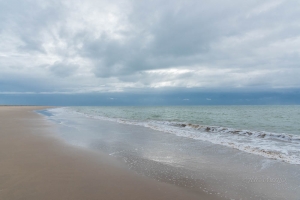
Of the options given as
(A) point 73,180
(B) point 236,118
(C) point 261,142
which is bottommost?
(B) point 236,118

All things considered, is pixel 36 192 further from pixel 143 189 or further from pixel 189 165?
pixel 189 165

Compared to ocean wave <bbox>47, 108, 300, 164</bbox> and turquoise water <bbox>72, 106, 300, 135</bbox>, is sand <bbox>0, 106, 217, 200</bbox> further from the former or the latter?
turquoise water <bbox>72, 106, 300, 135</bbox>

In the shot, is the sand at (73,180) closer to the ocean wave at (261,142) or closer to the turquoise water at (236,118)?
the ocean wave at (261,142)

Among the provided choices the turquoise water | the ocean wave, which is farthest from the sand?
the turquoise water

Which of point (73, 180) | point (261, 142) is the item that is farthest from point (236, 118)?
point (73, 180)

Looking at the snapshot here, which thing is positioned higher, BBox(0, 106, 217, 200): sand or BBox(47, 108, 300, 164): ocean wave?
BBox(0, 106, 217, 200): sand

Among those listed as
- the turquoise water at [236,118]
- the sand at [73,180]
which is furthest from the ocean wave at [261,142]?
the sand at [73,180]

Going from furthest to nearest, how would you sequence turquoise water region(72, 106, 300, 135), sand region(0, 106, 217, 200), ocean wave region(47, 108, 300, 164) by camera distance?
1. turquoise water region(72, 106, 300, 135)
2. ocean wave region(47, 108, 300, 164)
3. sand region(0, 106, 217, 200)

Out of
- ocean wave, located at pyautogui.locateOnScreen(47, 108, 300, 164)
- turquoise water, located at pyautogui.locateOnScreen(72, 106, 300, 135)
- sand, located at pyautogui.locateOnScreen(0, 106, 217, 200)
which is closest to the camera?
sand, located at pyautogui.locateOnScreen(0, 106, 217, 200)

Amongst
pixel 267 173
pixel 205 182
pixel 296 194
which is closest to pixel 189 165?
pixel 205 182

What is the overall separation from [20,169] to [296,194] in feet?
24.8

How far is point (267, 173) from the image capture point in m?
6.05

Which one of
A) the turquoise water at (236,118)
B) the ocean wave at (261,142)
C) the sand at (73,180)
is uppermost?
the sand at (73,180)

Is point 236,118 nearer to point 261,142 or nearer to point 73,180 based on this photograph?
point 261,142
